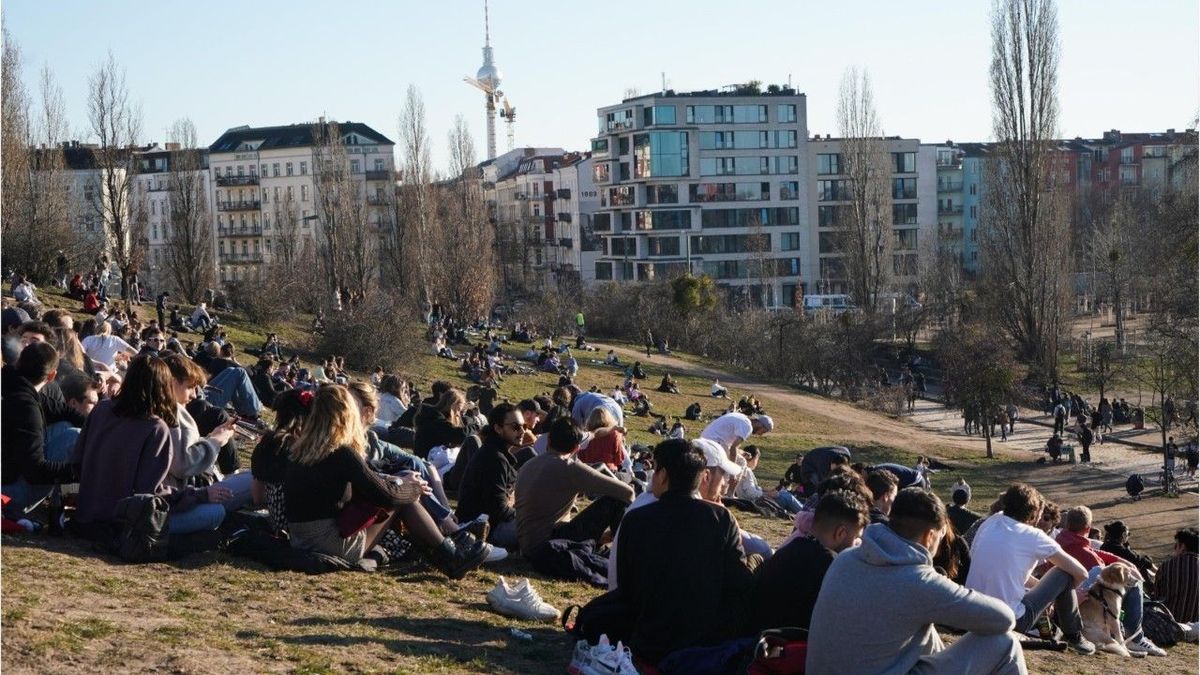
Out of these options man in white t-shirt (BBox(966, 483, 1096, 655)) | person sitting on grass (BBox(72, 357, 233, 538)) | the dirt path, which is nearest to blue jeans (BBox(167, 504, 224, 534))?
person sitting on grass (BBox(72, 357, 233, 538))

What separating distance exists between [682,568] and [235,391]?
10701mm

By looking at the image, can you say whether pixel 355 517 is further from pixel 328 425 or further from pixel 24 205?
pixel 24 205

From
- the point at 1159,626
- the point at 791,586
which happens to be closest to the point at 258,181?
the point at 1159,626

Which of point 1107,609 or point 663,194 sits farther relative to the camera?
point 663,194

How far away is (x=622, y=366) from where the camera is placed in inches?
2082

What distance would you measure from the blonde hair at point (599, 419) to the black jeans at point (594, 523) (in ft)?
10.7

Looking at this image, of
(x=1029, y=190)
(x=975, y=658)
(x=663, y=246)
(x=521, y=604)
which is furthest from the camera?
(x=663, y=246)

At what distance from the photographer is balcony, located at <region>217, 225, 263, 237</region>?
368 feet

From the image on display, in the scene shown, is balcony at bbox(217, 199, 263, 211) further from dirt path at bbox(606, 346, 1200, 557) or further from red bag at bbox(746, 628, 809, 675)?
red bag at bbox(746, 628, 809, 675)

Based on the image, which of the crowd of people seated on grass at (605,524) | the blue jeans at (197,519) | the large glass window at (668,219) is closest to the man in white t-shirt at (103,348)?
the crowd of people seated on grass at (605,524)

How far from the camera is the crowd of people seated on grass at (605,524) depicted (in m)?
6.19

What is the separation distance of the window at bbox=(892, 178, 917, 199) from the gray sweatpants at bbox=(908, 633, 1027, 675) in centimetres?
9463

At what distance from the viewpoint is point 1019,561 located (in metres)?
9.44

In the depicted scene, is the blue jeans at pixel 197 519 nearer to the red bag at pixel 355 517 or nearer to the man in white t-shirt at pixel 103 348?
the red bag at pixel 355 517
